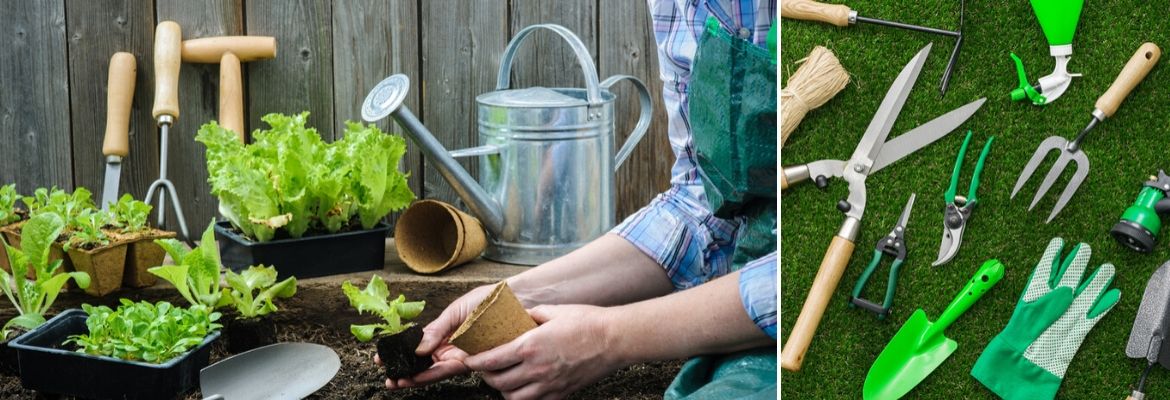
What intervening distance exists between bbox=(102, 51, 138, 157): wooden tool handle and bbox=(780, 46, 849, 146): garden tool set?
1350mm

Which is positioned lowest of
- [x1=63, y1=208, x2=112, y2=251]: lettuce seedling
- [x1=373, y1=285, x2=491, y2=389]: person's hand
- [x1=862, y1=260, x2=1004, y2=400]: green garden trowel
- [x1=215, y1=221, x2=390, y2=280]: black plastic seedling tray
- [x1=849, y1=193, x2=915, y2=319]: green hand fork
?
[x1=373, y1=285, x2=491, y2=389]: person's hand

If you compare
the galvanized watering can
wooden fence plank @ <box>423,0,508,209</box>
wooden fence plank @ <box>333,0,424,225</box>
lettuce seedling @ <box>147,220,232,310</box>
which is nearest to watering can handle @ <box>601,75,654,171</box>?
the galvanized watering can

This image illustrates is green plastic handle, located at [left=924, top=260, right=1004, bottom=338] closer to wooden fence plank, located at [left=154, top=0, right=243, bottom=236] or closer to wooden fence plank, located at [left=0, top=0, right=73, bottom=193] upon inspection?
wooden fence plank, located at [left=154, top=0, right=243, bottom=236]

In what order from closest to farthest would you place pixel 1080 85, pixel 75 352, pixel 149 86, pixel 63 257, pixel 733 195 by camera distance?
pixel 1080 85 → pixel 733 195 → pixel 75 352 → pixel 63 257 → pixel 149 86

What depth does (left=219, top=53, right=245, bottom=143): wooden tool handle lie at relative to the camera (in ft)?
5.68

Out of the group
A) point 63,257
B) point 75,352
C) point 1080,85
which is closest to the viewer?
point 1080,85

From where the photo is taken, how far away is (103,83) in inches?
71.7

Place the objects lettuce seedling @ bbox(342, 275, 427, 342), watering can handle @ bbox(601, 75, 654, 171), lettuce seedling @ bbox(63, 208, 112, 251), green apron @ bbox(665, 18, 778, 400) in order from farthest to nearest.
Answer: watering can handle @ bbox(601, 75, 654, 171)
lettuce seedling @ bbox(63, 208, 112, 251)
lettuce seedling @ bbox(342, 275, 427, 342)
green apron @ bbox(665, 18, 778, 400)

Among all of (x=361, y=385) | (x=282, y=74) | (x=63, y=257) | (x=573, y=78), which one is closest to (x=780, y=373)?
(x=361, y=385)

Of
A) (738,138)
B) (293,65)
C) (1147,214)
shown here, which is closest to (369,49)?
(293,65)

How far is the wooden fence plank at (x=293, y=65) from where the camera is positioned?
5.97 ft

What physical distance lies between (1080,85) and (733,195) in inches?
11.2

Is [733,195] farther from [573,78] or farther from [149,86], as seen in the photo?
[149,86]

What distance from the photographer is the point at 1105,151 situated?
0.65 meters
